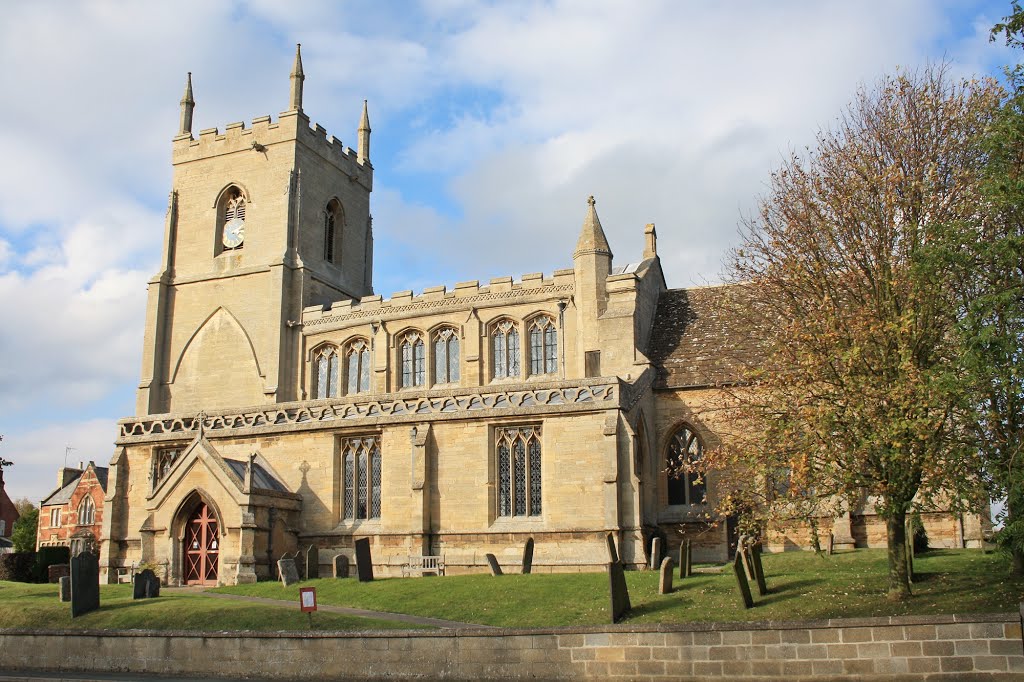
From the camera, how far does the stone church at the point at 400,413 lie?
95.6ft

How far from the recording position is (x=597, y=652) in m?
16.8

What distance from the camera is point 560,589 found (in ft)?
74.1

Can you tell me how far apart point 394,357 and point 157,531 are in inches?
545

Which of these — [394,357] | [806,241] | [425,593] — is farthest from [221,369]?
[806,241]

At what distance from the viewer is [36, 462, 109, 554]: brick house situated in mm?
67750

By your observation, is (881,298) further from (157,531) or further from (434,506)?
(157,531)

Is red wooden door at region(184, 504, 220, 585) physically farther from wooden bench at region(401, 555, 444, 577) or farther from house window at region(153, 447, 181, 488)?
wooden bench at region(401, 555, 444, 577)

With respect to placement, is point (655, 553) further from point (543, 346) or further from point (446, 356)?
point (446, 356)

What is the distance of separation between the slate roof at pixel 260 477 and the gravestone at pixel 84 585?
285 inches

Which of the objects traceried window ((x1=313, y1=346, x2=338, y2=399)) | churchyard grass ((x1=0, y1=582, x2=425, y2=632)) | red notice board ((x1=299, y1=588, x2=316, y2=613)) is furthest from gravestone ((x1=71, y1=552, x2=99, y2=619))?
traceried window ((x1=313, y1=346, x2=338, y2=399))

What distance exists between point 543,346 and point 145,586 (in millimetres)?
19021

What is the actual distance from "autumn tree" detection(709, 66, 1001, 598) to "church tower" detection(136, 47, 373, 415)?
27056 mm

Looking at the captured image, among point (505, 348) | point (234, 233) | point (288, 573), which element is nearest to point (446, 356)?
point (505, 348)

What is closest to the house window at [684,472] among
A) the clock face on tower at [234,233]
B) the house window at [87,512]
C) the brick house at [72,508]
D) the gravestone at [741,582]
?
the gravestone at [741,582]
